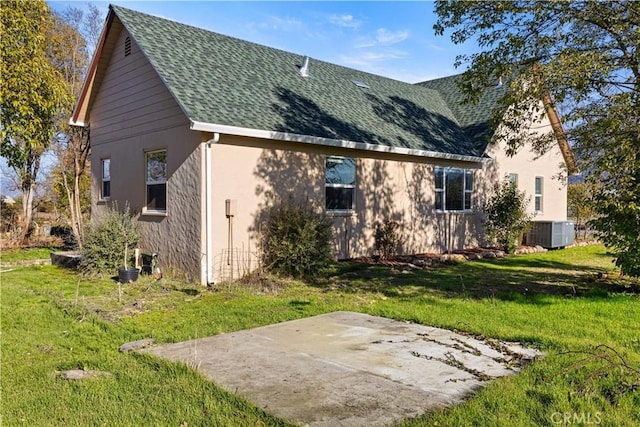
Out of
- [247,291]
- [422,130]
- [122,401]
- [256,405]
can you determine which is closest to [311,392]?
[256,405]

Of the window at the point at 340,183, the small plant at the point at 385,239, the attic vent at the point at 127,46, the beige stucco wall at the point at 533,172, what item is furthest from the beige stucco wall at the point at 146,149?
the beige stucco wall at the point at 533,172

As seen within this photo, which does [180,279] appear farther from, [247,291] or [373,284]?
[373,284]

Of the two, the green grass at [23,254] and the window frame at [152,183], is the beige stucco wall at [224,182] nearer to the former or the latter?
the window frame at [152,183]

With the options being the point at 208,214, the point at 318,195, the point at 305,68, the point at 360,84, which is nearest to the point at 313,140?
the point at 318,195

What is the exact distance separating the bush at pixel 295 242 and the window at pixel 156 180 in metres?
2.51

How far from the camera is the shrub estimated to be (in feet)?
48.4

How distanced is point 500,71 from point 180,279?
7526mm

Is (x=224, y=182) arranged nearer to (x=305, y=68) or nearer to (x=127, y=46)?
(x=127, y=46)

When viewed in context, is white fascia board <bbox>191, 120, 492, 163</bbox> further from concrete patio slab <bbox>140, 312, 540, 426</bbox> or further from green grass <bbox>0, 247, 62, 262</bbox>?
green grass <bbox>0, 247, 62, 262</bbox>

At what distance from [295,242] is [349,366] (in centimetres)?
549

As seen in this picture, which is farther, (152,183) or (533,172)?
(533,172)

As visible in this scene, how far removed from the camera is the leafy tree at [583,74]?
728 cm

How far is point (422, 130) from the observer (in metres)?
14.7

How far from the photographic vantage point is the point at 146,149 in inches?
440
